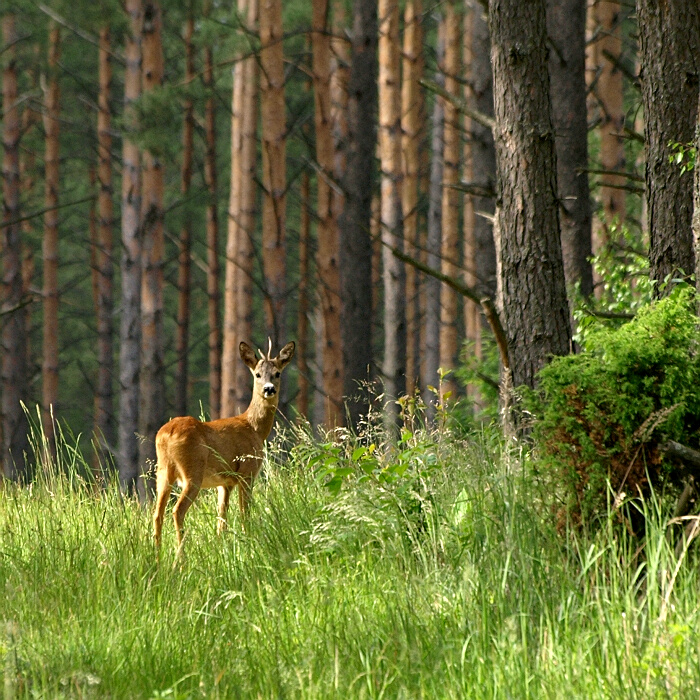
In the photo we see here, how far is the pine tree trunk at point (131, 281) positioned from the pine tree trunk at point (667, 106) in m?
9.72

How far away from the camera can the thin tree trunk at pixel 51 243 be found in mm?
22016

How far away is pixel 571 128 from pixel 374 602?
7.44m

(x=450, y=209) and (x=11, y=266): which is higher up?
(x=450, y=209)

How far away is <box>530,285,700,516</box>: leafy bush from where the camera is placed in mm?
4852

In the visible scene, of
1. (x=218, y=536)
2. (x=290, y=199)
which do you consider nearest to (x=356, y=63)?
(x=218, y=536)

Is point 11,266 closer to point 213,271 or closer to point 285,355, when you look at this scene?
point 213,271

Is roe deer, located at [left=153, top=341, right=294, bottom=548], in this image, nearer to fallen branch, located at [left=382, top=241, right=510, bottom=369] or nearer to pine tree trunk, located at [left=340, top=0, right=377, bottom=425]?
fallen branch, located at [left=382, top=241, right=510, bottom=369]

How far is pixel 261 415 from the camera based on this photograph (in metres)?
8.55

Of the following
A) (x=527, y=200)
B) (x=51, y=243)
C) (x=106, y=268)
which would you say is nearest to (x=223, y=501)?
(x=527, y=200)

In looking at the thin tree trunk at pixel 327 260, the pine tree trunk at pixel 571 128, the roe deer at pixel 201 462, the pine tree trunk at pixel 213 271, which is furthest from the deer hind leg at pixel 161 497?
the pine tree trunk at pixel 213 271

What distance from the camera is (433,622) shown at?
441cm

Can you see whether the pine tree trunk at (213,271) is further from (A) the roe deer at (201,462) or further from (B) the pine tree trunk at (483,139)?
(A) the roe deer at (201,462)

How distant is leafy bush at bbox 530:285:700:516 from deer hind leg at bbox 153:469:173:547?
3097 mm

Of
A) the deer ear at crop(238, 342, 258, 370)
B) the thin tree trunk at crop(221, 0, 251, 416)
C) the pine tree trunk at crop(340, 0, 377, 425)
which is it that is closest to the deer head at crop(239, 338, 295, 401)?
the deer ear at crop(238, 342, 258, 370)
